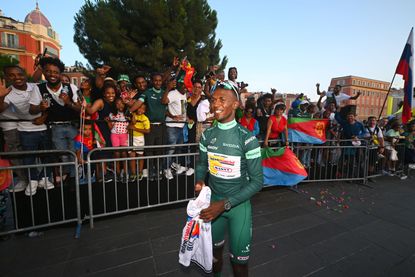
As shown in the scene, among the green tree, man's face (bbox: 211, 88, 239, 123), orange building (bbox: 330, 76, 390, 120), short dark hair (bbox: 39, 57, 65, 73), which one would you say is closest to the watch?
man's face (bbox: 211, 88, 239, 123)

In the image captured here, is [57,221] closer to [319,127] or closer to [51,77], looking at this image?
[51,77]

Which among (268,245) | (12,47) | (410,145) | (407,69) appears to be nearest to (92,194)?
(268,245)

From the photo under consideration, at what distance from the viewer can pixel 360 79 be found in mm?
92500

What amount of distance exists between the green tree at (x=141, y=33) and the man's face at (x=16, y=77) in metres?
9.80

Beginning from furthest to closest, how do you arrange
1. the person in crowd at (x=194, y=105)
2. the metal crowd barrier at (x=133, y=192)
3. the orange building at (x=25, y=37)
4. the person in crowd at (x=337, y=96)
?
the orange building at (x=25, y=37), the person in crowd at (x=337, y=96), the person in crowd at (x=194, y=105), the metal crowd barrier at (x=133, y=192)

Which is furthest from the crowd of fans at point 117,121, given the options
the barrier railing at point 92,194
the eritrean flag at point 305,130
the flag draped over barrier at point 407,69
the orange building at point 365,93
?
the orange building at point 365,93

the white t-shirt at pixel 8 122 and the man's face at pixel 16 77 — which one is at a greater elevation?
the man's face at pixel 16 77

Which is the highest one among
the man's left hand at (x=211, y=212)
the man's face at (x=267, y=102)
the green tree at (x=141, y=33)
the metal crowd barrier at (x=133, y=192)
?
Result: the green tree at (x=141, y=33)

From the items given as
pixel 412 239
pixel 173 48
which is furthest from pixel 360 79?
pixel 412 239

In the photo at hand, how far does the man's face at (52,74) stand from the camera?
168 inches

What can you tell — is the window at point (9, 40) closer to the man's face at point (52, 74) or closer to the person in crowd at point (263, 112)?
the man's face at point (52, 74)

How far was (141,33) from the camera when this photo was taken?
13867mm

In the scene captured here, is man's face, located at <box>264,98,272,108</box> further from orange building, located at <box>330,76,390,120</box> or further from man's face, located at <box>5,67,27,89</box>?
orange building, located at <box>330,76,390,120</box>

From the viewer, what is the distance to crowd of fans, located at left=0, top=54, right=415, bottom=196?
4230 millimetres
